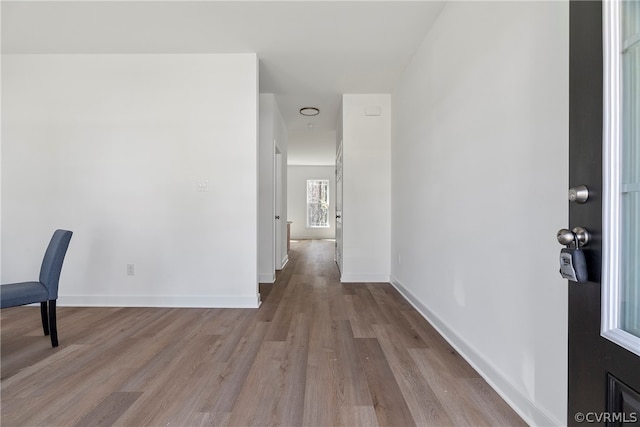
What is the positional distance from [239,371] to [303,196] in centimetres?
930

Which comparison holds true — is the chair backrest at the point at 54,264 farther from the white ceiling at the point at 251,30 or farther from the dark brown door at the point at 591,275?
the dark brown door at the point at 591,275

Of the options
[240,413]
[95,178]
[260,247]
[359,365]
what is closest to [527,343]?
[359,365]

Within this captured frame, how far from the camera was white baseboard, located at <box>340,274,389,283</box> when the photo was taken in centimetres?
409

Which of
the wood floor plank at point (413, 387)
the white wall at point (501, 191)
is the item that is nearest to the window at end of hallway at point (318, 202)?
the white wall at point (501, 191)

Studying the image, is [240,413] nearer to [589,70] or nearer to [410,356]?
[410,356]

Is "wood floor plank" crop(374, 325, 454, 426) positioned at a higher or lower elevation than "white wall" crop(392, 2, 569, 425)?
lower

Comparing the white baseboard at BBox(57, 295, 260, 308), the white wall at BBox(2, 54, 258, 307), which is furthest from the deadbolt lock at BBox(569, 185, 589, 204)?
the white baseboard at BBox(57, 295, 260, 308)

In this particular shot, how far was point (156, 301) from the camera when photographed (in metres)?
3.06

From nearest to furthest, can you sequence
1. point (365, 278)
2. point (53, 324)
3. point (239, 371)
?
point (239, 371), point (53, 324), point (365, 278)

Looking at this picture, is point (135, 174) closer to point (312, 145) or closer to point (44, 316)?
point (44, 316)

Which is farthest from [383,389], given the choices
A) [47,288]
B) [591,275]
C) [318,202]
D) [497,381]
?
[318,202]

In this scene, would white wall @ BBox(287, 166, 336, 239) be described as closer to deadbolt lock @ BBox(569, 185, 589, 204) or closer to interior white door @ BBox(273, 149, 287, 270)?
interior white door @ BBox(273, 149, 287, 270)

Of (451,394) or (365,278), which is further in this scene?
(365,278)

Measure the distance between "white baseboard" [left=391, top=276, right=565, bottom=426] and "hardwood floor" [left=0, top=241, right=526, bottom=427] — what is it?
0.04 m
